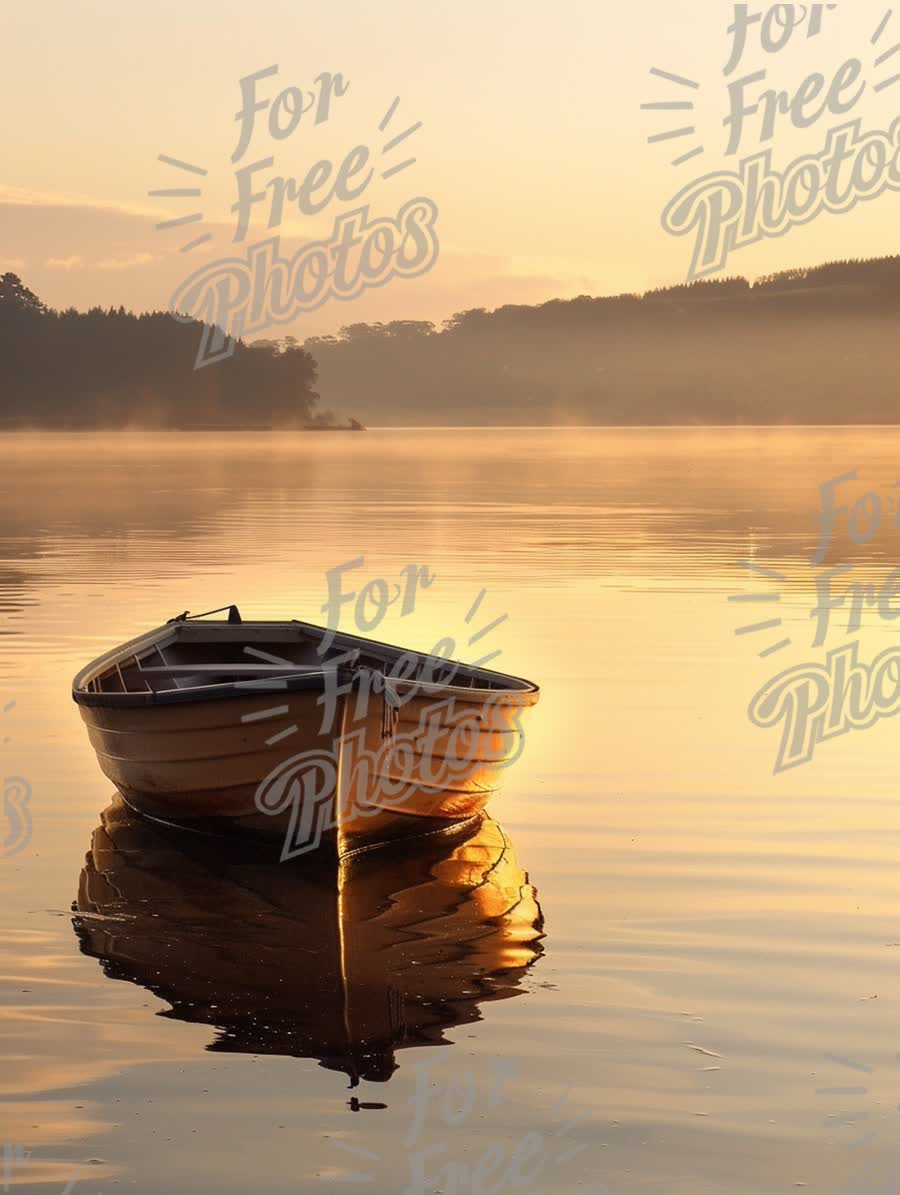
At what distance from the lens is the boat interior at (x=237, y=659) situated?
1686cm

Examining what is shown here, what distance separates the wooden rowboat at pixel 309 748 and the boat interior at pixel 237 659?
311mm

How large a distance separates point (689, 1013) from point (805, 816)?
5.75 m

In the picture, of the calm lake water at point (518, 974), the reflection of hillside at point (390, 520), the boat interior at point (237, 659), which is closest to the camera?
the calm lake water at point (518, 974)

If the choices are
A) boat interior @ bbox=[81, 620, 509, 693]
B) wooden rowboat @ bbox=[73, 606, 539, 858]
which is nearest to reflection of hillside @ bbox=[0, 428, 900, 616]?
boat interior @ bbox=[81, 620, 509, 693]

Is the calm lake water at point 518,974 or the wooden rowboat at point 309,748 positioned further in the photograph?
the wooden rowboat at point 309,748

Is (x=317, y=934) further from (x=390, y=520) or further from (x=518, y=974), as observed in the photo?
(x=390, y=520)

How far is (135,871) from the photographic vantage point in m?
A: 14.1

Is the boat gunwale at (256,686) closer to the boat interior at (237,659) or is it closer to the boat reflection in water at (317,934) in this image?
the boat interior at (237,659)

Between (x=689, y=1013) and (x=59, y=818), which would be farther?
(x=59, y=818)

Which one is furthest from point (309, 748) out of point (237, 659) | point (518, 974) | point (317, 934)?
point (237, 659)

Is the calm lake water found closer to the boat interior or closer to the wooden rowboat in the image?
the wooden rowboat

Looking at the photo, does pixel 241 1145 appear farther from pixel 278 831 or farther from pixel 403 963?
pixel 278 831

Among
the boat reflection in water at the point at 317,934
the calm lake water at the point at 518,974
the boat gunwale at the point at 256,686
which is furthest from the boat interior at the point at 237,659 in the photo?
the boat reflection in water at the point at 317,934

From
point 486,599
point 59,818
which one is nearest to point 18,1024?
point 59,818
